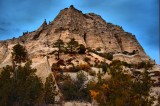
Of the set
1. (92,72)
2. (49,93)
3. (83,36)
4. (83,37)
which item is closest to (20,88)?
(49,93)

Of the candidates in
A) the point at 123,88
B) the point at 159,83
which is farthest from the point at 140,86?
the point at 159,83

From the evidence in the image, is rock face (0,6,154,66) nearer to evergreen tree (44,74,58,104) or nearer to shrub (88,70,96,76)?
shrub (88,70,96,76)

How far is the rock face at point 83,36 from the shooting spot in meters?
83.9

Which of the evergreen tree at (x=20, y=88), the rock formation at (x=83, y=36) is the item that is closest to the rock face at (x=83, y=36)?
the rock formation at (x=83, y=36)

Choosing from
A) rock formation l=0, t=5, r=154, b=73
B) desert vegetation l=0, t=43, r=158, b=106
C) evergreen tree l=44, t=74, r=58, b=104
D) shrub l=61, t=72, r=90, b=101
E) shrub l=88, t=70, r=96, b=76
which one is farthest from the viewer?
rock formation l=0, t=5, r=154, b=73

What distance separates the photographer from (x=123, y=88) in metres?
28.6

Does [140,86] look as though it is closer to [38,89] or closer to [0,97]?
[38,89]

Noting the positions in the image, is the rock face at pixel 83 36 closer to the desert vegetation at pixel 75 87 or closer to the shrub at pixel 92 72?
the shrub at pixel 92 72

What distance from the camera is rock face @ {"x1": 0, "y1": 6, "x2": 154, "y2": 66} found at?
83.9m

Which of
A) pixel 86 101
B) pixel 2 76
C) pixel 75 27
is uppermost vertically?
pixel 75 27

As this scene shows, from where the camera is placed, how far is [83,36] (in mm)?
89562

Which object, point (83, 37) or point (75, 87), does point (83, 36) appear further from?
point (75, 87)

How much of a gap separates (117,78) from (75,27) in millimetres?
62975

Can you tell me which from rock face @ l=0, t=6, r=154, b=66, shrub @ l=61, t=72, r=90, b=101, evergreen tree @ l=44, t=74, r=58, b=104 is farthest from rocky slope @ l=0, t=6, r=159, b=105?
evergreen tree @ l=44, t=74, r=58, b=104
